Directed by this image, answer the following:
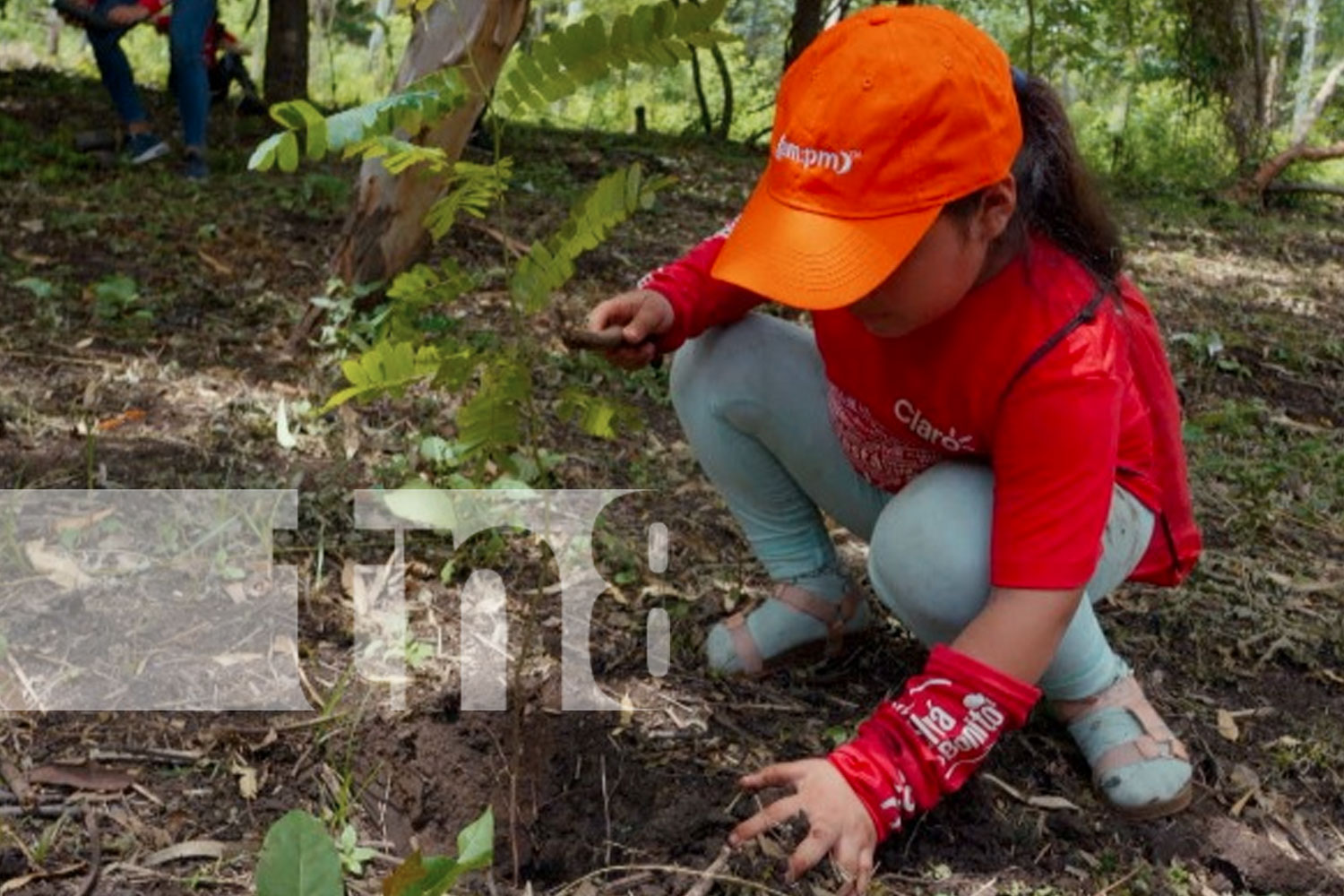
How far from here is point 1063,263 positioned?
1.63m

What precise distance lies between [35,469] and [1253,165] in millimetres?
7131

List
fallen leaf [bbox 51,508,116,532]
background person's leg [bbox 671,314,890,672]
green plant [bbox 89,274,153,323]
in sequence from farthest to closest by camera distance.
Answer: green plant [bbox 89,274,153,323]
fallen leaf [bbox 51,508,116,532]
background person's leg [bbox 671,314,890,672]

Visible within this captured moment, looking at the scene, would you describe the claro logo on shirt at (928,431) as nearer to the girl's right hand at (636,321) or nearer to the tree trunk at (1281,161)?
the girl's right hand at (636,321)

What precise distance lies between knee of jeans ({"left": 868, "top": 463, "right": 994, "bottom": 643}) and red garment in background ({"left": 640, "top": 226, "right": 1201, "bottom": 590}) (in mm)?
42

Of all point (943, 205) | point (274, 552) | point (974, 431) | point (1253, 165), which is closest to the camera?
point (943, 205)

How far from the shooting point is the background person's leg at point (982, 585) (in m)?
1.63

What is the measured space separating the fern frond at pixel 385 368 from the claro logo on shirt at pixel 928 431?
559 mm

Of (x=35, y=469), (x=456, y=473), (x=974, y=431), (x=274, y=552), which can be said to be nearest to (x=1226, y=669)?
(x=974, y=431)

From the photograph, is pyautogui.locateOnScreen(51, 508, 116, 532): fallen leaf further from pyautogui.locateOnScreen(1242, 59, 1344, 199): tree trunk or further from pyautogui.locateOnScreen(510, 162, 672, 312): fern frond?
pyautogui.locateOnScreen(1242, 59, 1344, 199): tree trunk

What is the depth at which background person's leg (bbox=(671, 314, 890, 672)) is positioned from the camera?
196 cm

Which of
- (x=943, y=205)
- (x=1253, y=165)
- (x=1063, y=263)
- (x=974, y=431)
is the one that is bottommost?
(x=1253, y=165)

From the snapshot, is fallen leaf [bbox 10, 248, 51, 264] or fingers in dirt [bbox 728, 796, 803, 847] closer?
fingers in dirt [bbox 728, 796, 803, 847]

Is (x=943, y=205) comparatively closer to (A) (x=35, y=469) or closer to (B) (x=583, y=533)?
(B) (x=583, y=533)

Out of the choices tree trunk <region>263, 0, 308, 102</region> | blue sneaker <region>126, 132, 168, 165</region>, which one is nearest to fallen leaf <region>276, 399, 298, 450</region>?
blue sneaker <region>126, 132, 168, 165</region>
